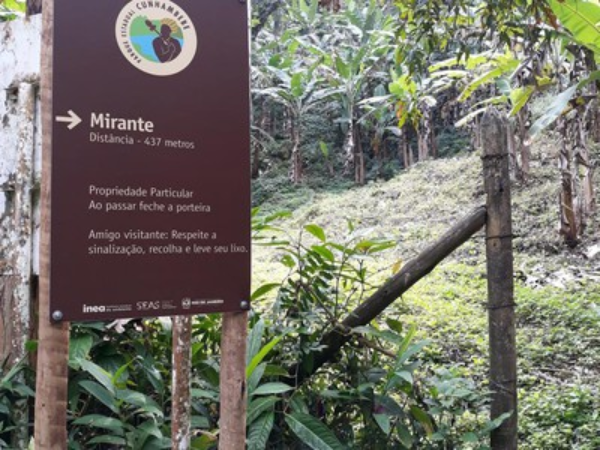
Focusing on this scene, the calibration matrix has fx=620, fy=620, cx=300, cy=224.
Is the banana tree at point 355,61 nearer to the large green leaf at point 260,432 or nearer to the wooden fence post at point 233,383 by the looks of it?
the large green leaf at point 260,432

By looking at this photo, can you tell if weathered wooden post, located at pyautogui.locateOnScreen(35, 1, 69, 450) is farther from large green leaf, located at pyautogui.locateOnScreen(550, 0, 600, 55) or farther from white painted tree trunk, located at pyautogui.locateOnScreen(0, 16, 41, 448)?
large green leaf, located at pyautogui.locateOnScreen(550, 0, 600, 55)

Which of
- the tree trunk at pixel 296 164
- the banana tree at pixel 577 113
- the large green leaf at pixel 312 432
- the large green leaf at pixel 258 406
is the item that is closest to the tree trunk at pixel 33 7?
the large green leaf at pixel 258 406

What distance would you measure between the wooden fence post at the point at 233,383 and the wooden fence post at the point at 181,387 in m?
0.11

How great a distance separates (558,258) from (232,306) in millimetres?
5360

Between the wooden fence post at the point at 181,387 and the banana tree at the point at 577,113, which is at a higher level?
the banana tree at the point at 577,113

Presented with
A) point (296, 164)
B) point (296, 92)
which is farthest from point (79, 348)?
point (296, 164)

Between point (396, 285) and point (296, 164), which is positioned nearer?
point (396, 285)

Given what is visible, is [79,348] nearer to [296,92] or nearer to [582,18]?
[582,18]

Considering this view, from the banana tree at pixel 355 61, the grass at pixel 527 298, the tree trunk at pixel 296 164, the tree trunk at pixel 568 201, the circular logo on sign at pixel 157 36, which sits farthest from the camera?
the tree trunk at pixel 296 164

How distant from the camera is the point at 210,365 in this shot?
8.11ft

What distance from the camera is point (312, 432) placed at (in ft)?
7.35

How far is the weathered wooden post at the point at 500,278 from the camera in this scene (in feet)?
8.43

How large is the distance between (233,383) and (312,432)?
0.53 m

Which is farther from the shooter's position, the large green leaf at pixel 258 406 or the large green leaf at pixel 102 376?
the large green leaf at pixel 258 406
